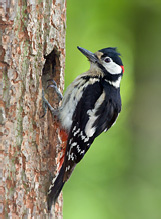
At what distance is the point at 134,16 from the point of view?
602cm

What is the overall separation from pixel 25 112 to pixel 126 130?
3748 millimetres

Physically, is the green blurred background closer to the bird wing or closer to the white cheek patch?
the white cheek patch

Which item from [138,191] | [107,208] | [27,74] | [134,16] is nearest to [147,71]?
[134,16]

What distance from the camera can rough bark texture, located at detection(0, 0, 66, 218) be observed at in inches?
90.4

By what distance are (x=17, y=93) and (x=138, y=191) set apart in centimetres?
402

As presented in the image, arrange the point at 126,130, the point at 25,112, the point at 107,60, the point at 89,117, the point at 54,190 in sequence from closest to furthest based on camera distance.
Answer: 1. the point at 25,112
2. the point at 54,190
3. the point at 89,117
4. the point at 107,60
5. the point at 126,130

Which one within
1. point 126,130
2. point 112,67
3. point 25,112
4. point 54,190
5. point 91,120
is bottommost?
point 126,130

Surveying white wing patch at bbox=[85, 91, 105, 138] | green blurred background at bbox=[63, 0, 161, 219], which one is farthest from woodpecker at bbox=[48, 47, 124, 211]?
green blurred background at bbox=[63, 0, 161, 219]

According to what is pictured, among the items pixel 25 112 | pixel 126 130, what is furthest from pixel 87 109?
pixel 126 130

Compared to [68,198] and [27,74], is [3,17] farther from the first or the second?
[68,198]

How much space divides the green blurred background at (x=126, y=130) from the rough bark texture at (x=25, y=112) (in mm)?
3068

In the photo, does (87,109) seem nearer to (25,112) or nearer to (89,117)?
(89,117)

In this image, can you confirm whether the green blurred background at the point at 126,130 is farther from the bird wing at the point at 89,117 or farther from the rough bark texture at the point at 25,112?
the rough bark texture at the point at 25,112

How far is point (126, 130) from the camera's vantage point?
19.7 feet
